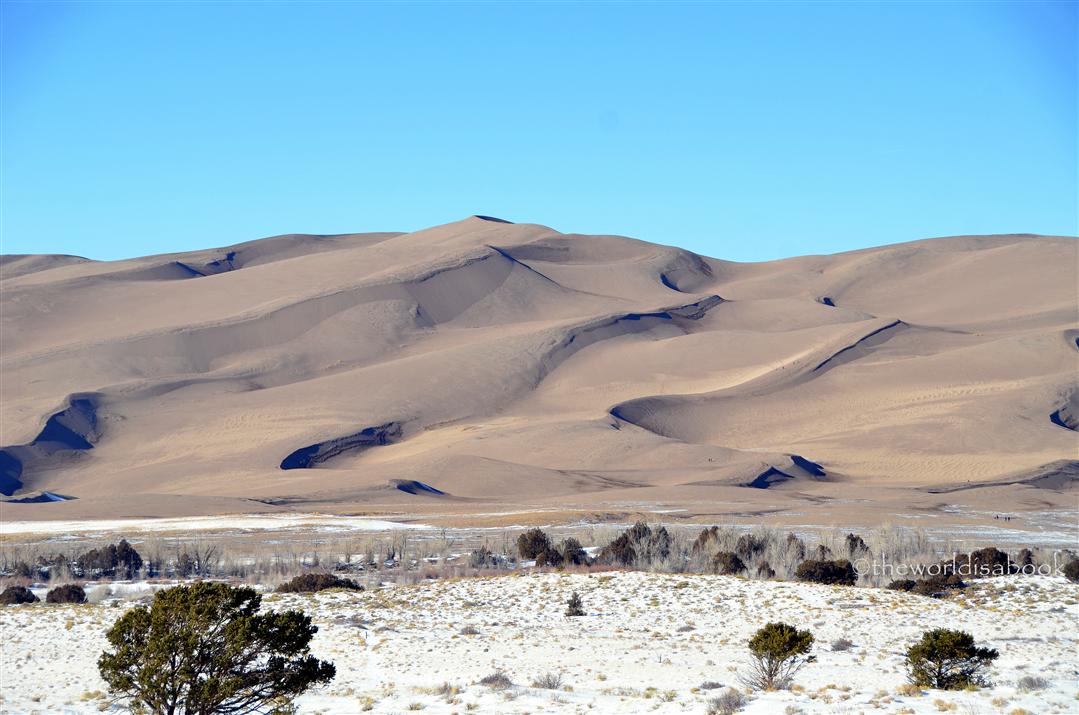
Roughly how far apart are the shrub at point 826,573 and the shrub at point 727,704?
11511 mm

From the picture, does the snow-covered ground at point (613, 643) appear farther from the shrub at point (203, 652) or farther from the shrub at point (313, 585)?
the shrub at point (203, 652)

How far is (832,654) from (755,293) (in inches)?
4768

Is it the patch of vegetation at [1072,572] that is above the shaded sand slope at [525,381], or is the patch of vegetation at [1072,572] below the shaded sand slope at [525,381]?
below

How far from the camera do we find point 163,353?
9881cm

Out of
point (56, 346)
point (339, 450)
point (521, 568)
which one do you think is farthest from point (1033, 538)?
point (56, 346)

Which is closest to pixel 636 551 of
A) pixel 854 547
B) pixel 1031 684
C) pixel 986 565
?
pixel 854 547

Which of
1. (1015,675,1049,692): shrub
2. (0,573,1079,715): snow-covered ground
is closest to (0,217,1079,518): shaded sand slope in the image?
(0,573,1079,715): snow-covered ground

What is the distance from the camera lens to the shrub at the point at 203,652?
1234 centimetres

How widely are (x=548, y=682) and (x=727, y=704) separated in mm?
2891

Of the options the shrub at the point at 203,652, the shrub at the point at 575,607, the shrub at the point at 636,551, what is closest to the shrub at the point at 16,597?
the shrub at the point at 575,607

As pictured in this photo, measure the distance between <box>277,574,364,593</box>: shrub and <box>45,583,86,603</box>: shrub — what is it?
3.88 m

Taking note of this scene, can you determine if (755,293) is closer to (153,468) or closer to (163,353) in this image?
(163,353)

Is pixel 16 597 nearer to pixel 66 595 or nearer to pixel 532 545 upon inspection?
pixel 66 595

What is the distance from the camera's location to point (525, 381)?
9188 cm
